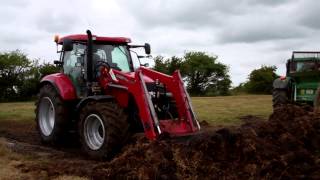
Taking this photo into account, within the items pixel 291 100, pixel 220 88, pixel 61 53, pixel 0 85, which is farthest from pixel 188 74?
pixel 61 53

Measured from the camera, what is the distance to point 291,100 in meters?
15.1

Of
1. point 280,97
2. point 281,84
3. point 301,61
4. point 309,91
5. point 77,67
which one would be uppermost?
point 301,61

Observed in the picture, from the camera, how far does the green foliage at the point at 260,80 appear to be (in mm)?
52688

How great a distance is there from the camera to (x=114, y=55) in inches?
429

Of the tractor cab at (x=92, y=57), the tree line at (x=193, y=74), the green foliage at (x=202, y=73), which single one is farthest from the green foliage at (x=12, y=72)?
the tractor cab at (x=92, y=57)

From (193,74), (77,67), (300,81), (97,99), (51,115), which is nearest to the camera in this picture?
(97,99)

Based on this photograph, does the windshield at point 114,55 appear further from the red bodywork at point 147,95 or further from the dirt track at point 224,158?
A: the dirt track at point 224,158

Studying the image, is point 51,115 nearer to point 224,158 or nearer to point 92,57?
point 92,57

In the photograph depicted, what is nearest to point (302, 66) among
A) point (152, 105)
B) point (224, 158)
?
point (152, 105)

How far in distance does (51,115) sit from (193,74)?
140 ft

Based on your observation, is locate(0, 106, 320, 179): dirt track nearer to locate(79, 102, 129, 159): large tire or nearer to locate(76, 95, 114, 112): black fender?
locate(79, 102, 129, 159): large tire

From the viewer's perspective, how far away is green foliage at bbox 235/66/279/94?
2074 inches

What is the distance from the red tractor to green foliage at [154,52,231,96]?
3725 centimetres

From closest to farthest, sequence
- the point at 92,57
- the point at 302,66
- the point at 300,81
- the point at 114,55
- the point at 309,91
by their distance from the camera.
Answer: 1. the point at 92,57
2. the point at 114,55
3. the point at 309,91
4. the point at 300,81
5. the point at 302,66
